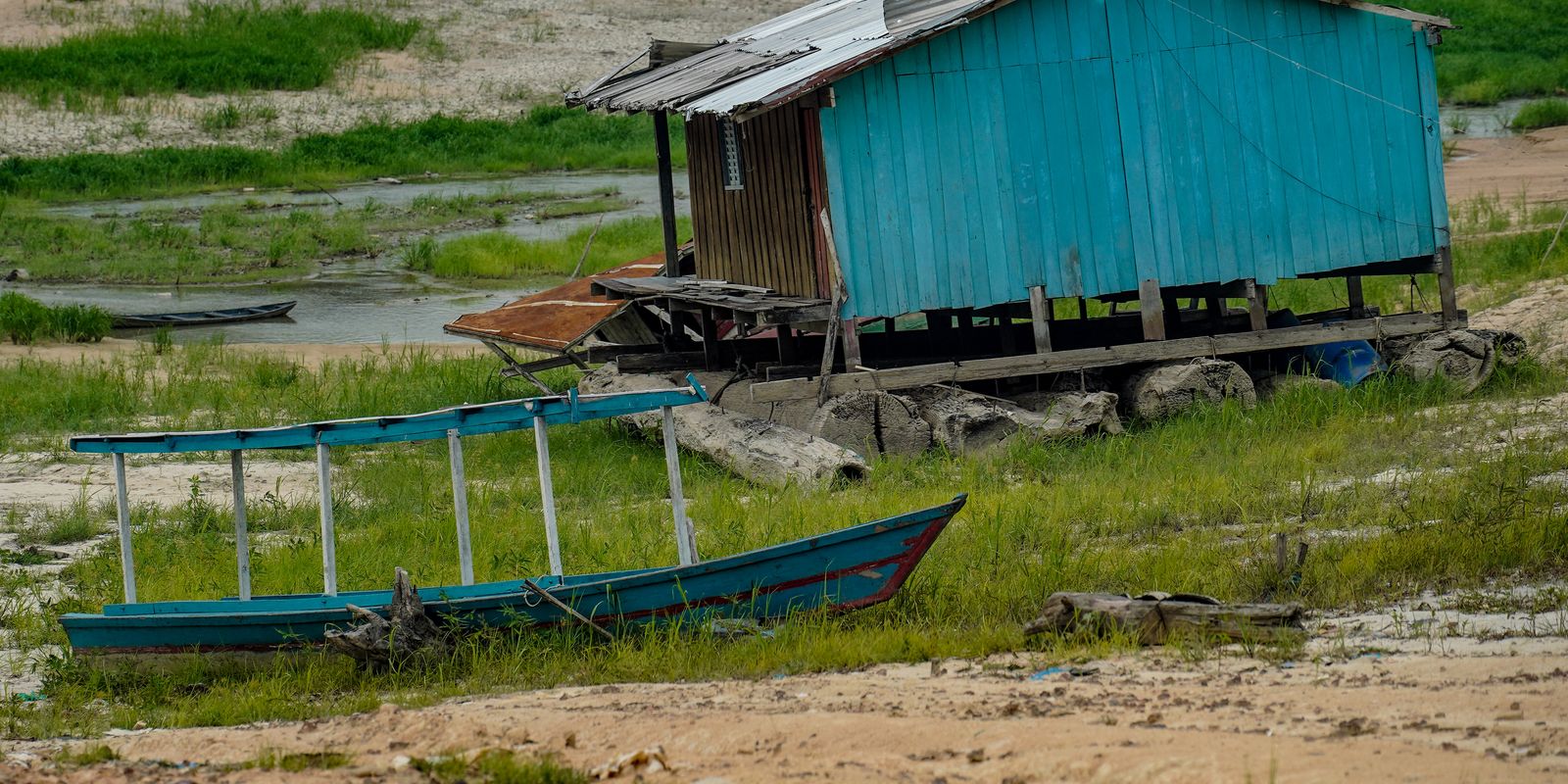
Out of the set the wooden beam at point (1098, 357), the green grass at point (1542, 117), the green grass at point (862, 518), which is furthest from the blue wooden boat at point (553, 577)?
the green grass at point (1542, 117)

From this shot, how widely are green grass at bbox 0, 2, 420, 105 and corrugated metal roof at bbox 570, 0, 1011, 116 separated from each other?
23.6m

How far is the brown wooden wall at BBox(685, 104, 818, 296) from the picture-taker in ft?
42.8

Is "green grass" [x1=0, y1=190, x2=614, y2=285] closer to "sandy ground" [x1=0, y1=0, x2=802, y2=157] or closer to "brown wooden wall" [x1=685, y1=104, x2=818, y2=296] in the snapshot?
"sandy ground" [x1=0, y1=0, x2=802, y2=157]

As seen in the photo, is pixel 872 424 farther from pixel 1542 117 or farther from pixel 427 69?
pixel 427 69

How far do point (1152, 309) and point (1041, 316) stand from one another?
39.0 inches

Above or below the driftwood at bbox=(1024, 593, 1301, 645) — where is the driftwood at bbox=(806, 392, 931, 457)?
above

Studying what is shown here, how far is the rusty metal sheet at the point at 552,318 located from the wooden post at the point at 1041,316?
3.77m

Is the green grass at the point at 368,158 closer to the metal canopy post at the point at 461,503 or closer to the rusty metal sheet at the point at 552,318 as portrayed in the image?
the rusty metal sheet at the point at 552,318

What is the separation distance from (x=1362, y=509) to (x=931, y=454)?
355cm

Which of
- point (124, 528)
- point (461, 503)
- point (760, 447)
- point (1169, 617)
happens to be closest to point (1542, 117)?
point (760, 447)

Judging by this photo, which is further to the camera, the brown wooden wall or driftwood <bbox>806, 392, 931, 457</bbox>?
the brown wooden wall

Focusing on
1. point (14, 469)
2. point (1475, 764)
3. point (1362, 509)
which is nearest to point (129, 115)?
point (14, 469)

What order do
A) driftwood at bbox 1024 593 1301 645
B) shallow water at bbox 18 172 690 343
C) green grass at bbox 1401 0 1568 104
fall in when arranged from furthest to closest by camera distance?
1. green grass at bbox 1401 0 1568 104
2. shallow water at bbox 18 172 690 343
3. driftwood at bbox 1024 593 1301 645

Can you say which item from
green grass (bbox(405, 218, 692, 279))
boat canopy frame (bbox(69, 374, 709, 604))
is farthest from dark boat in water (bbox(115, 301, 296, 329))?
boat canopy frame (bbox(69, 374, 709, 604))
